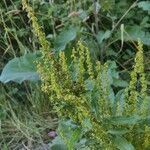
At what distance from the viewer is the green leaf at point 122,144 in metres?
1.67

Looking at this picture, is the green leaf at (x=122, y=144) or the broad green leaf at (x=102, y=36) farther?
the broad green leaf at (x=102, y=36)

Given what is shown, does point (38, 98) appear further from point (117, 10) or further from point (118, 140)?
point (118, 140)

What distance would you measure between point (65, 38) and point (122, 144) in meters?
1.00

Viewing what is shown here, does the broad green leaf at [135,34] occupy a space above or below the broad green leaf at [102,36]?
below

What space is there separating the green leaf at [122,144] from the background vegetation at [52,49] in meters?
0.74

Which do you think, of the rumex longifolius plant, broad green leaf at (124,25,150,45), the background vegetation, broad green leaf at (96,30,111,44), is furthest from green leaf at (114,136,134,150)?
broad green leaf at (124,25,150,45)

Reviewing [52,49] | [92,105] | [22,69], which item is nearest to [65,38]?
[52,49]

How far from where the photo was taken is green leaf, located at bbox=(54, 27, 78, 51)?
2.55m

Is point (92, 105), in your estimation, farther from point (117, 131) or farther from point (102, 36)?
point (102, 36)

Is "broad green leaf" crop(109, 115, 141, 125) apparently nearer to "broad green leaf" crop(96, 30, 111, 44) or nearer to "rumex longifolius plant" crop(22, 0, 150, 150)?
"rumex longifolius plant" crop(22, 0, 150, 150)

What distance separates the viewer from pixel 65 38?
2576 mm

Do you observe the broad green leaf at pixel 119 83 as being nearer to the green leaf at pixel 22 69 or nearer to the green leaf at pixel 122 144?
the green leaf at pixel 22 69

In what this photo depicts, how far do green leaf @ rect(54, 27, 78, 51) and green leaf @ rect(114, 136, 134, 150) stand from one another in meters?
0.93

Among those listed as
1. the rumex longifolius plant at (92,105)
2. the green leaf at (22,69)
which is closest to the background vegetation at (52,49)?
the green leaf at (22,69)
